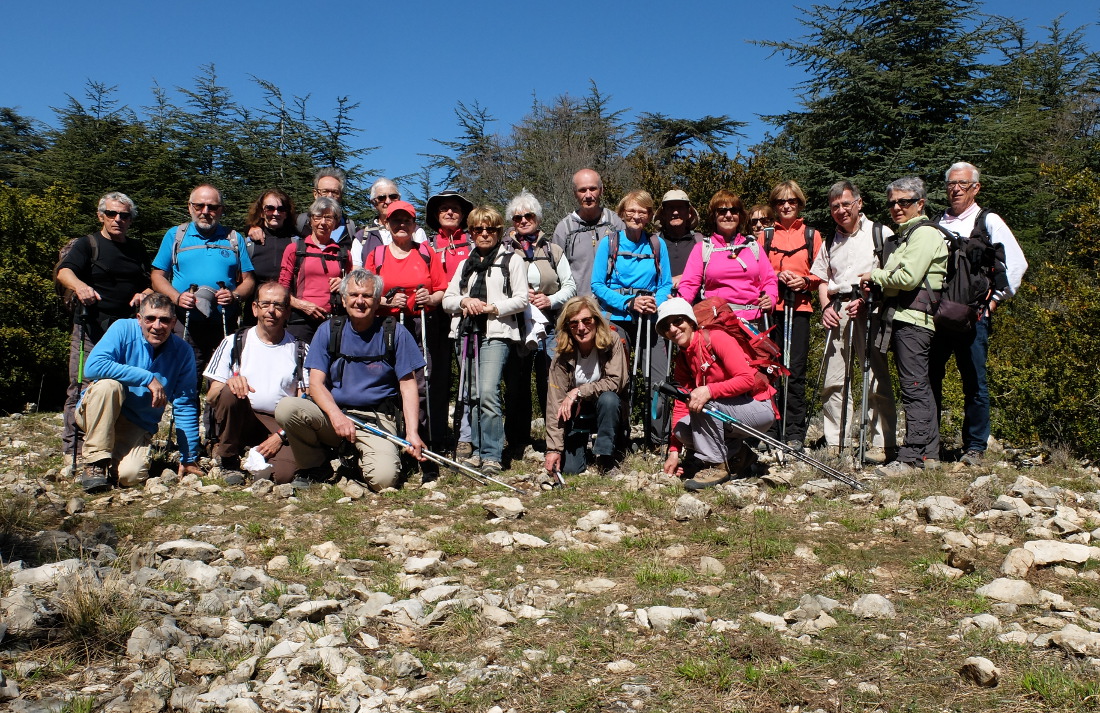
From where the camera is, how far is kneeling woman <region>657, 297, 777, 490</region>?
7.29 meters

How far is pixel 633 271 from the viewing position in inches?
339

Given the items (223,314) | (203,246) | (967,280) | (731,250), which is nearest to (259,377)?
(223,314)

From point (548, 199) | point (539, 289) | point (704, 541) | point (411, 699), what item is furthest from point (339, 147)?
point (411, 699)

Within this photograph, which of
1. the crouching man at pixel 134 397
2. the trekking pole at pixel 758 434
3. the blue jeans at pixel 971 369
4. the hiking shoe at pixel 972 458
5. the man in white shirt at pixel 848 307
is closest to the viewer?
the trekking pole at pixel 758 434

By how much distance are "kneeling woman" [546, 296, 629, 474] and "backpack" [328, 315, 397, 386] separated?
159 cm

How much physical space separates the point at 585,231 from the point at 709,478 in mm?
3224

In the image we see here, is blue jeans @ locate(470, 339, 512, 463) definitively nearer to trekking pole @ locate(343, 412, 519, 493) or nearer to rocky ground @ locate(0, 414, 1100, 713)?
trekking pole @ locate(343, 412, 519, 493)

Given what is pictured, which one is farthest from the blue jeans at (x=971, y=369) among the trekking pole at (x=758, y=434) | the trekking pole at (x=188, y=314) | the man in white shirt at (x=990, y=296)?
the trekking pole at (x=188, y=314)

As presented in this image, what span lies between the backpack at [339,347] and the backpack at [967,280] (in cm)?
504

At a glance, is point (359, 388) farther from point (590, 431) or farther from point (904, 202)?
point (904, 202)

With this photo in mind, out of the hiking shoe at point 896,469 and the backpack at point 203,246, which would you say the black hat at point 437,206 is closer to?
the backpack at point 203,246

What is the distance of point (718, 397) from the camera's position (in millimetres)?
7359

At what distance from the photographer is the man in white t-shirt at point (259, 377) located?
777 centimetres

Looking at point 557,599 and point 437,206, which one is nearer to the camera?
point 557,599
